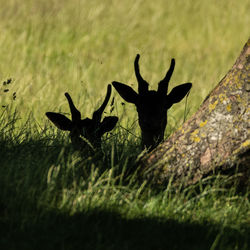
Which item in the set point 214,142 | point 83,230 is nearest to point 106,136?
point 214,142

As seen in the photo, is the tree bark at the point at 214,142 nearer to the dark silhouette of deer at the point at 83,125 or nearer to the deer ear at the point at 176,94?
the deer ear at the point at 176,94

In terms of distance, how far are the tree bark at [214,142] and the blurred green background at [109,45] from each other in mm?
1779

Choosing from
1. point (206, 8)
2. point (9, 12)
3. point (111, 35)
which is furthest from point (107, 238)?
point (206, 8)

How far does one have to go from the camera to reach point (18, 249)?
3365 mm

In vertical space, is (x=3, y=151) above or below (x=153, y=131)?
below

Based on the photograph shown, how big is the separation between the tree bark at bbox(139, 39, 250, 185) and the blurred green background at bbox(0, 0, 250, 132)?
178cm

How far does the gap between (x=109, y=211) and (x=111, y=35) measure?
6.51 m

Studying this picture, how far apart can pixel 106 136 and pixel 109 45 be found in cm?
481

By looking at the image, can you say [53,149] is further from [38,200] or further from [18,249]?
[18,249]

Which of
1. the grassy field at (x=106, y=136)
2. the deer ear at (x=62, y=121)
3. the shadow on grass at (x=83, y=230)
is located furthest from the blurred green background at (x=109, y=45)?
the shadow on grass at (x=83, y=230)

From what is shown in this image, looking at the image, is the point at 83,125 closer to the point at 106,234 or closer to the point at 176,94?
the point at 176,94

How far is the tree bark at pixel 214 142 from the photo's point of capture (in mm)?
4273

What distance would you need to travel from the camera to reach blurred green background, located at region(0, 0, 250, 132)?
7.01 metres

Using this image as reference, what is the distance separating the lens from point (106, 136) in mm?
5035
